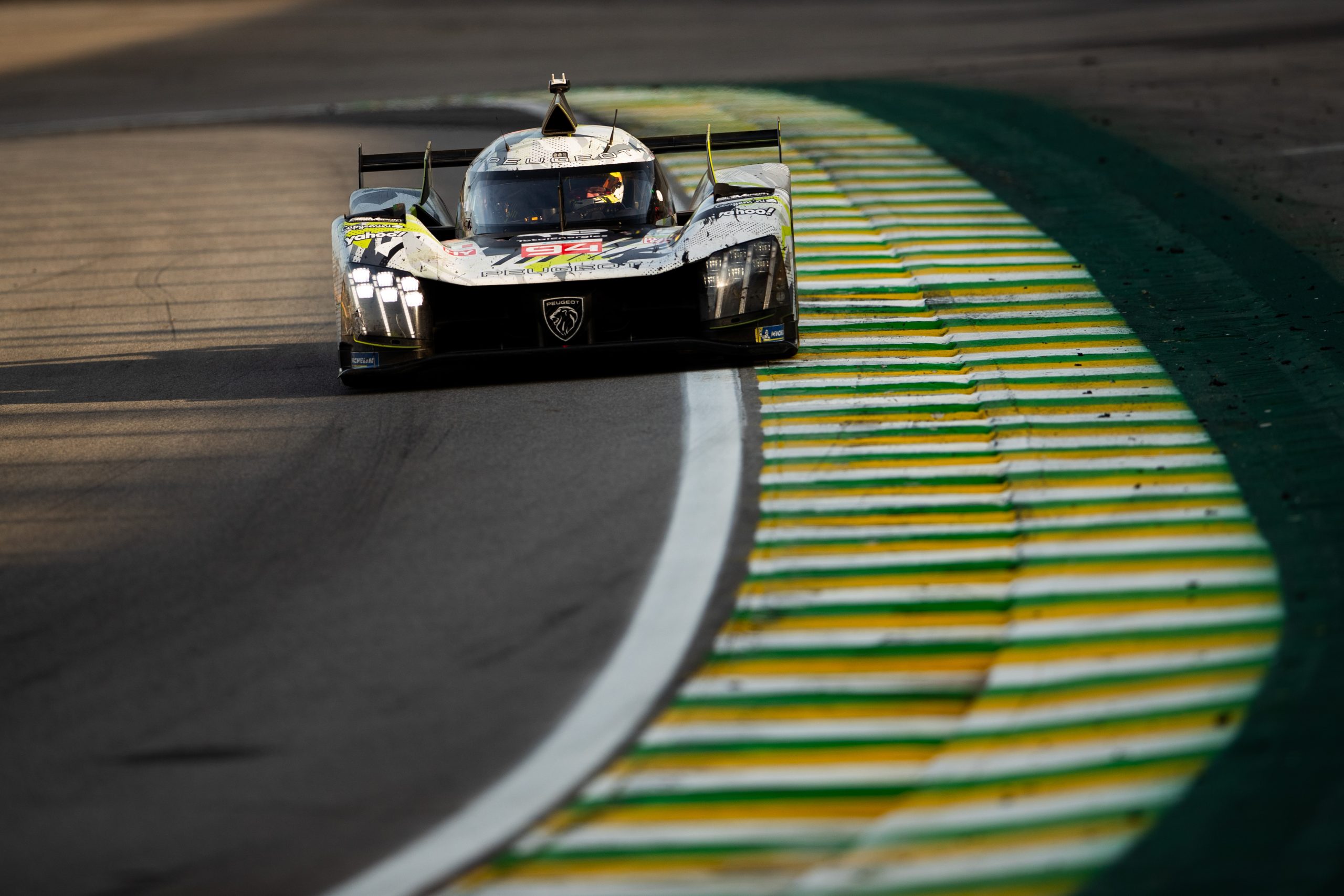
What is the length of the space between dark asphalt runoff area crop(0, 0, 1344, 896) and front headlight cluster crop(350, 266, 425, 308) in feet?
1.78

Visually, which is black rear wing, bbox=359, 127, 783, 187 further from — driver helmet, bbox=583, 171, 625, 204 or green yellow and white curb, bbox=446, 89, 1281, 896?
green yellow and white curb, bbox=446, 89, 1281, 896

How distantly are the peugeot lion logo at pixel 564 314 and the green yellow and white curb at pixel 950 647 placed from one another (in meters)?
1.05

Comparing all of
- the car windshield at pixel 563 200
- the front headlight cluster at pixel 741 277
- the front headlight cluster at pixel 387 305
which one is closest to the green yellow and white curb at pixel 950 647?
the front headlight cluster at pixel 741 277

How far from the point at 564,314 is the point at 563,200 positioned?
145cm

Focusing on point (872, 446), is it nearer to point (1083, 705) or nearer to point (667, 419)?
point (667, 419)

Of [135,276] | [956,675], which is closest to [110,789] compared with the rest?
[956,675]

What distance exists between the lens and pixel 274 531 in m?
6.58

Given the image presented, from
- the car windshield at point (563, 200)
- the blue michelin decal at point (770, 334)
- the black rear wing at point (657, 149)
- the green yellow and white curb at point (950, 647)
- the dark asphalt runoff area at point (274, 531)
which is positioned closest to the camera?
the green yellow and white curb at point (950, 647)

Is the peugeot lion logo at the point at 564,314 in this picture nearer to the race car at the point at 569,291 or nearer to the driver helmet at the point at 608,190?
the race car at the point at 569,291

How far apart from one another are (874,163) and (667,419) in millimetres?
7743

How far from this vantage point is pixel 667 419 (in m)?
7.87

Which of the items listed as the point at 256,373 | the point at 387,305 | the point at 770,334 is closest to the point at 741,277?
the point at 770,334

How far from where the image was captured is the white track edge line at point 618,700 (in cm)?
413

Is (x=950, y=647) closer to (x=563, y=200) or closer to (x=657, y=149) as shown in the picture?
(x=563, y=200)
